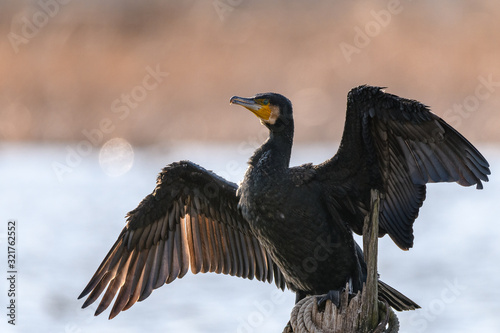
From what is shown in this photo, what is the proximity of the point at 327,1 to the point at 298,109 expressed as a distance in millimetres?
3884

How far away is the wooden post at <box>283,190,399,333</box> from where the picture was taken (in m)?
5.44

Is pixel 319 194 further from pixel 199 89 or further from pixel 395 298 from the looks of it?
pixel 199 89

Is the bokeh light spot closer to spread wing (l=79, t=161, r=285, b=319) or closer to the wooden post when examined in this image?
spread wing (l=79, t=161, r=285, b=319)

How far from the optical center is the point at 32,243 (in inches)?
560

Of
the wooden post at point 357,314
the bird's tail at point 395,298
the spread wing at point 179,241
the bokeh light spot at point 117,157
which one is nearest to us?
the wooden post at point 357,314

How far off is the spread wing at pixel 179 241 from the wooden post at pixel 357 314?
1.40m

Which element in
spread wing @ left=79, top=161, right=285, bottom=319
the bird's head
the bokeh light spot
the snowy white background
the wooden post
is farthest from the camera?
the bokeh light spot

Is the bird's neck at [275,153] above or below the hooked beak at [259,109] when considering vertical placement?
below

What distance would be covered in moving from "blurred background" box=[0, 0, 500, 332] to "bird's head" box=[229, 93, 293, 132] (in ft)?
24.6

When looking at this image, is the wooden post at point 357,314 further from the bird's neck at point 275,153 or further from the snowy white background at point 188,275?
the snowy white background at point 188,275

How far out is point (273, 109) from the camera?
20.9 ft

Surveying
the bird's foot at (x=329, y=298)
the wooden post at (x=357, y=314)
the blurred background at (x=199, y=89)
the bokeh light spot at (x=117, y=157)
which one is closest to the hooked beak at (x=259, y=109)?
the wooden post at (x=357, y=314)

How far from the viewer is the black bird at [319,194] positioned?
232 inches

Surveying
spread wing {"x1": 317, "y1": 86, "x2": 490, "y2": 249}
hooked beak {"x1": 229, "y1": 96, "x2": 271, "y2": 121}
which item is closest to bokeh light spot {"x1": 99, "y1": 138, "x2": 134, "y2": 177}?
hooked beak {"x1": 229, "y1": 96, "x2": 271, "y2": 121}
